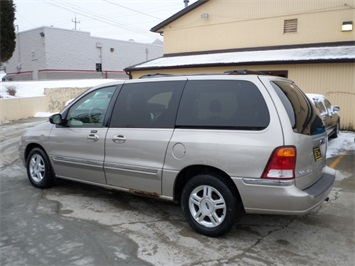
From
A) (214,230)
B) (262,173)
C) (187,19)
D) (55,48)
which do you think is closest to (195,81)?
(262,173)

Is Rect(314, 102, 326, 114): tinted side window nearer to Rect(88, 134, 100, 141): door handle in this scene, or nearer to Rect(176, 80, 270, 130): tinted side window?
Rect(176, 80, 270, 130): tinted side window

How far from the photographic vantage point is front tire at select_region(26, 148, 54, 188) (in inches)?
217

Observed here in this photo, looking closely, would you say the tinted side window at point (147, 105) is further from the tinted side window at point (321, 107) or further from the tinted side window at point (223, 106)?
the tinted side window at point (321, 107)

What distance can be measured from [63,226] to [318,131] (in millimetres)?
3203

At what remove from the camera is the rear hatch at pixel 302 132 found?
343 cm

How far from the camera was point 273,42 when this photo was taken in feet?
54.5

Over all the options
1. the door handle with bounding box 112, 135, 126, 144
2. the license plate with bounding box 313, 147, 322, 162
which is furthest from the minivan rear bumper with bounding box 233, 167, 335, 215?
the door handle with bounding box 112, 135, 126, 144

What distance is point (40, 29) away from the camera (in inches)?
1319

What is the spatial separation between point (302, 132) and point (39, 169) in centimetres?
419

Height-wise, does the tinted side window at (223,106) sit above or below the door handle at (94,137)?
above

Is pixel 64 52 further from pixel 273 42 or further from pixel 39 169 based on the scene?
pixel 39 169

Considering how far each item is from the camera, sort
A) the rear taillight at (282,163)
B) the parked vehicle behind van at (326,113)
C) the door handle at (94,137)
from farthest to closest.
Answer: the parked vehicle behind van at (326,113)
the door handle at (94,137)
the rear taillight at (282,163)

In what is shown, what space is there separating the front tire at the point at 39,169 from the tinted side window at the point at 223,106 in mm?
2647

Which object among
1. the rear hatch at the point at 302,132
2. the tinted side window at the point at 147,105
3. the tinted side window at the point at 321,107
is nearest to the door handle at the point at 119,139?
the tinted side window at the point at 147,105
